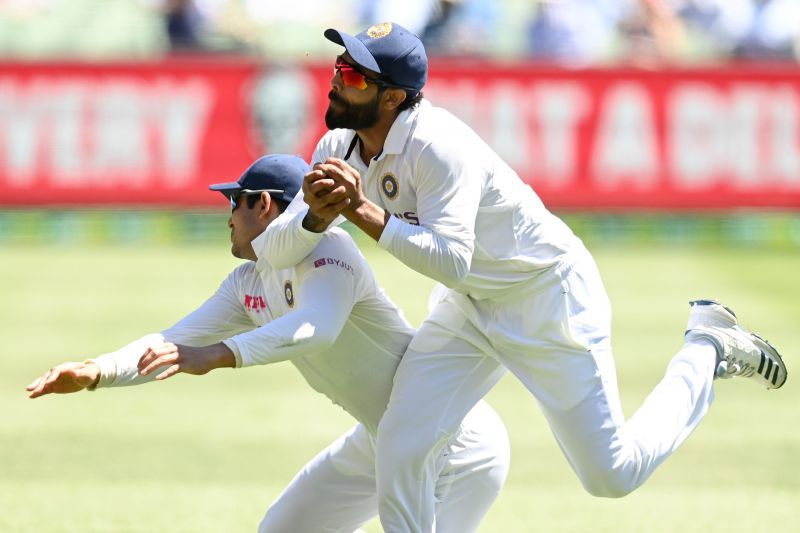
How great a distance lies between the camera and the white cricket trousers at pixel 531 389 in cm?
586

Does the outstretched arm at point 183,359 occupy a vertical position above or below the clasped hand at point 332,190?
below

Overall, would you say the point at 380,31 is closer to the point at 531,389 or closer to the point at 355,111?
the point at 355,111

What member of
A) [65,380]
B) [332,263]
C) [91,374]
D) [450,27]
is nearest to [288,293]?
[332,263]

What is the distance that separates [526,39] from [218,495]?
498 inches

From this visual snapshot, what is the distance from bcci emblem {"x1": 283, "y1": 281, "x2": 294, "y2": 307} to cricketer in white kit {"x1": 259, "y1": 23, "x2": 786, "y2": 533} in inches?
6.5

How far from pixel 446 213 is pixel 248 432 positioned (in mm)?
4506

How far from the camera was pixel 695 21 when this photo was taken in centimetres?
2006

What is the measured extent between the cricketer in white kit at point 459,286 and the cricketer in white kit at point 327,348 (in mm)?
123

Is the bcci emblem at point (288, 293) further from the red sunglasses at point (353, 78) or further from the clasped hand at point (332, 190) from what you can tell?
the red sunglasses at point (353, 78)

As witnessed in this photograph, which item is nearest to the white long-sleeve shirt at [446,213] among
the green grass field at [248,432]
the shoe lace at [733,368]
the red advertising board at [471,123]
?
the shoe lace at [733,368]

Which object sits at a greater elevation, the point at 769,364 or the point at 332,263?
the point at 332,263

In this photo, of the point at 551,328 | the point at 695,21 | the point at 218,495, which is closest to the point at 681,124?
the point at 695,21

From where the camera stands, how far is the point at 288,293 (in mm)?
5879

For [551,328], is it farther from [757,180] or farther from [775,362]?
[757,180]
